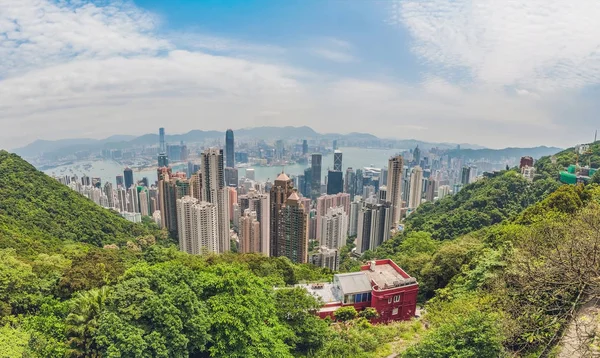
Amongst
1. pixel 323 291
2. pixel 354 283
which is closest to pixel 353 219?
pixel 323 291

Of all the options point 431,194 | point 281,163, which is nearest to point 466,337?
point 431,194

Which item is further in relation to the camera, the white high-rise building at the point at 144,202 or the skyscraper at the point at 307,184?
the skyscraper at the point at 307,184

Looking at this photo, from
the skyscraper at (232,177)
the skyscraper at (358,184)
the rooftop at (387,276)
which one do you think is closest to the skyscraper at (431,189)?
the skyscraper at (358,184)

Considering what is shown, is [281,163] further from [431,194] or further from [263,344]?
[263,344]

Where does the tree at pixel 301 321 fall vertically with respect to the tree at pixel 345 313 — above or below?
above

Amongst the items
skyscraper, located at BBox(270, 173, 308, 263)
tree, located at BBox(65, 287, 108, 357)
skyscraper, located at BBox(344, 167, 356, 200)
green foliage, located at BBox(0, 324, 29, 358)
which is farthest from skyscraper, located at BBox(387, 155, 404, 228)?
green foliage, located at BBox(0, 324, 29, 358)

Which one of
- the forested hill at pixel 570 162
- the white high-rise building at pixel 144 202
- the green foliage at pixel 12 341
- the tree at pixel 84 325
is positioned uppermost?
the forested hill at pixel 570 162

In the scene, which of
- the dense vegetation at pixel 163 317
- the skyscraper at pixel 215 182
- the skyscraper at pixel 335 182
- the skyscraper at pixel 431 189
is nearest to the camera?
the dense vegetation at pixel 163 317

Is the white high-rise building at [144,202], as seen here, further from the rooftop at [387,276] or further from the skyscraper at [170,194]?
the rooftop at [387,276]
